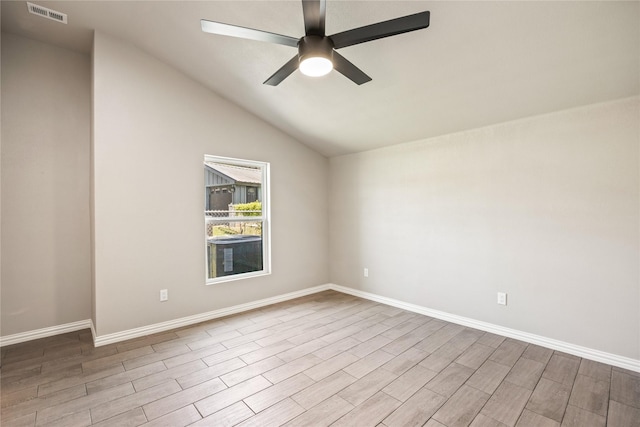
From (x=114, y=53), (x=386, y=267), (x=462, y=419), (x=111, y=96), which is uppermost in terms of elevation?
(x=114, y=53)

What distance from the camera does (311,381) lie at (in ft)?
7.43

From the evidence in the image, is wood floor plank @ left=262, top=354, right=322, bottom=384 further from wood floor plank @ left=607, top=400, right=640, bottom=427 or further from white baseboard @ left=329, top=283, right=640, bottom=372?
wood floor plank @ left=607, top=400, right=640, bottom=427

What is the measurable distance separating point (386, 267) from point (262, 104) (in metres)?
2.77

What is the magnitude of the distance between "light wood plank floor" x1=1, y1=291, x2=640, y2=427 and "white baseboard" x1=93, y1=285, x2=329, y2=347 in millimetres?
92

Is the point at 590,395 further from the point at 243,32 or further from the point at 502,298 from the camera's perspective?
the point at 243,32

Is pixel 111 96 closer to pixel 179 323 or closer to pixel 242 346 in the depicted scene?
pixel 179 323

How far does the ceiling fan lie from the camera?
1.58m

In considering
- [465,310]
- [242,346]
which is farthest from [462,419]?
[242,346]

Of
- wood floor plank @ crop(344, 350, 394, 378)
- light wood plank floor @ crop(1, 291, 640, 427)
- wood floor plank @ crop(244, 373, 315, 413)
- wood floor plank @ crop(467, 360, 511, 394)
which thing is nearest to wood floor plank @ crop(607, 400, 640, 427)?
light wood plank floor @ crop(1, 291, 640, 427)

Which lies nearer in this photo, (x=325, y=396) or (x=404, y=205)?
(x=325, y=396)

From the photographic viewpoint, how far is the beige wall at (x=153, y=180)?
292 centimetres

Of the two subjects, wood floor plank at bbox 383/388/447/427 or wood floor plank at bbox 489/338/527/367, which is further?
wood floor plank at bbox 489/338/527/367

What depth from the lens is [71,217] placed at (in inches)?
126

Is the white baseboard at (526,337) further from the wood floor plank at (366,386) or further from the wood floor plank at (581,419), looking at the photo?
the wood floor plank at (366,386)
